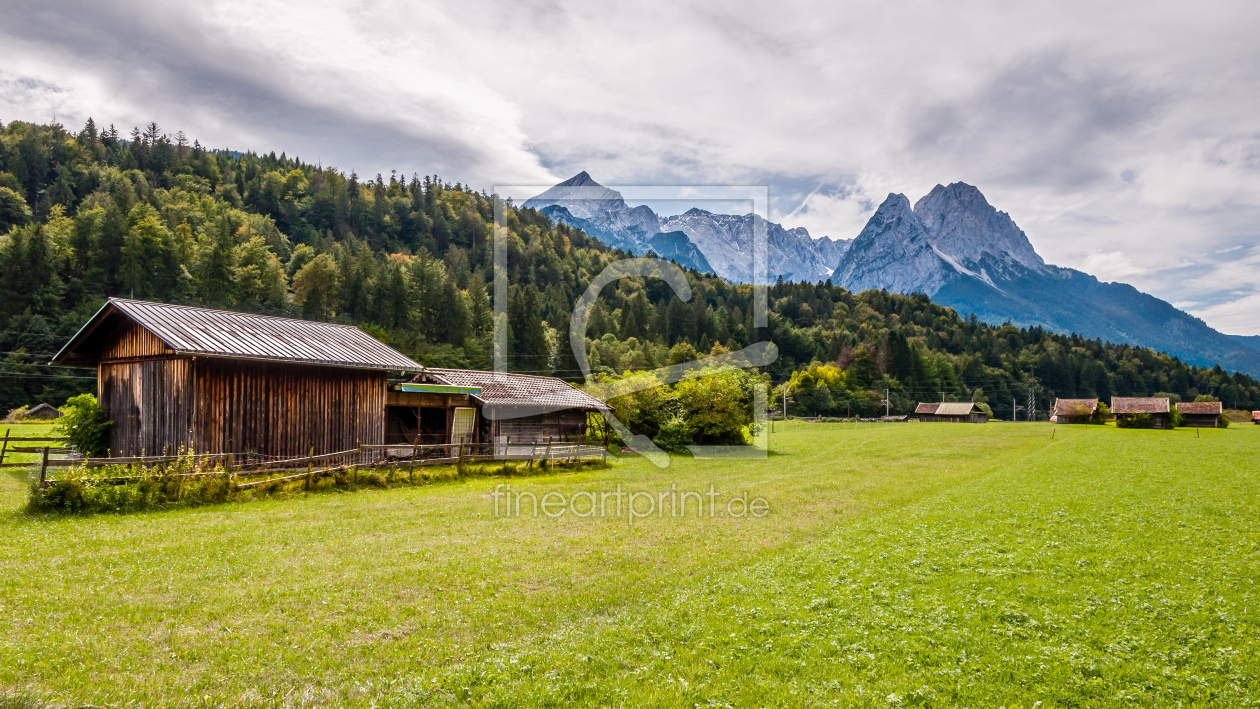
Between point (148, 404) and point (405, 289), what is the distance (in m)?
71.1

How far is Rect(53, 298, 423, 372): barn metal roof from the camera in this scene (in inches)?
832

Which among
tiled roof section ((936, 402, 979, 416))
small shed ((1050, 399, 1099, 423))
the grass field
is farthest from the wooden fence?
tiled roof section ((936, 402, 979, 416))

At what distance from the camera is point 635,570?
1138 cm

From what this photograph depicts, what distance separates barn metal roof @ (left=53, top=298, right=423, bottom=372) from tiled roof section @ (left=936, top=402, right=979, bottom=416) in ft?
354

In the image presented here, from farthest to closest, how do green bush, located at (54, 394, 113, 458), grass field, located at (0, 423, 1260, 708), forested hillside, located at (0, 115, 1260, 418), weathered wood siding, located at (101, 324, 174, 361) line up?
forested hillside, located at (0, 115, 1260, 418) < green bush, located at (54, 394, 113, 458) < weathered wood siding, located at (101, 324, 174, 361) < grass field, located at (0, 423, 1260, 708)

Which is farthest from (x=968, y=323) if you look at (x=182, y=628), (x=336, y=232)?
(x=182, y=628)

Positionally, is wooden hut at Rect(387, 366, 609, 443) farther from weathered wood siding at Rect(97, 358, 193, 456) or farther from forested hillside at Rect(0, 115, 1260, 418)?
forested hillside at Rect(0, 115, 1260, 418)

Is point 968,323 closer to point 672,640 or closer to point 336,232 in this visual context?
point 336,232

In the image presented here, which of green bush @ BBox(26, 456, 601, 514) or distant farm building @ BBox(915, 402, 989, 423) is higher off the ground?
green bush @ BBox(26, 456, 601, 514)

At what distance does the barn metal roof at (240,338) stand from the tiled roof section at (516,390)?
4821mm

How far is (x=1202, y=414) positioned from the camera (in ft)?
288

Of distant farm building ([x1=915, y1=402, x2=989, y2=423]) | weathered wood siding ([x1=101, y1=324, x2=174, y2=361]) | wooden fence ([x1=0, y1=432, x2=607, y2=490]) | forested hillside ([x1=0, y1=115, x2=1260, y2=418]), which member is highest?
forested hillside ([x1=0, y1=115, x2=1260, y2=418])

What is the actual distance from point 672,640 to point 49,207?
5663 inches

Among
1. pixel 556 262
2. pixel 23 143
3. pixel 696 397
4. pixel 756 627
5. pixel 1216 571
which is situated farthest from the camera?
pixel 556 262
